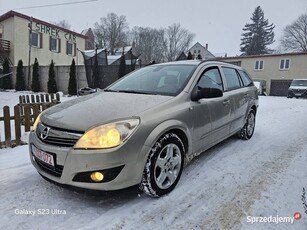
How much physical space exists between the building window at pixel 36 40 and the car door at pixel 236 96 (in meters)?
23.4

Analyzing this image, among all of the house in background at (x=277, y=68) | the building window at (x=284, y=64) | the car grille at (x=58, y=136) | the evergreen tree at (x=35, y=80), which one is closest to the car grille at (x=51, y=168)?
the car grille at (x=58, y=136)

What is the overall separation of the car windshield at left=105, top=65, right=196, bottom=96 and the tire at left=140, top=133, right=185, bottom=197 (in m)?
0.65

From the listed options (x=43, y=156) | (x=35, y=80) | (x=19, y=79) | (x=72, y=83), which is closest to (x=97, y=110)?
(x=43, y=156)

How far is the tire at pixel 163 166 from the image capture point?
2.52m

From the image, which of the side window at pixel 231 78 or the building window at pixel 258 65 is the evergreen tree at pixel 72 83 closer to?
the side window at pixel 231 78

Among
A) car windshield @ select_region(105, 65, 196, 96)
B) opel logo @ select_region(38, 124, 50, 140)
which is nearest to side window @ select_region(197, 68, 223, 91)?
car windshield @ select_region(105, 65, 196, 96)

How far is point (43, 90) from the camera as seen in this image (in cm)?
1930

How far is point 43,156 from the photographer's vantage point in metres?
2.52

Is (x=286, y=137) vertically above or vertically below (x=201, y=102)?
below

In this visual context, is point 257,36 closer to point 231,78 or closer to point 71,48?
point 71,48

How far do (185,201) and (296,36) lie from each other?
57.3 m

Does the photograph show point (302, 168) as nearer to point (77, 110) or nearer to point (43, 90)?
point (77, 110)

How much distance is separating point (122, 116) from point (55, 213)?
1134 mm

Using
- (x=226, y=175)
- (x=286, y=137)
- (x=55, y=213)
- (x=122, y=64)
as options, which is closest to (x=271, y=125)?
(x=286, y=137)
